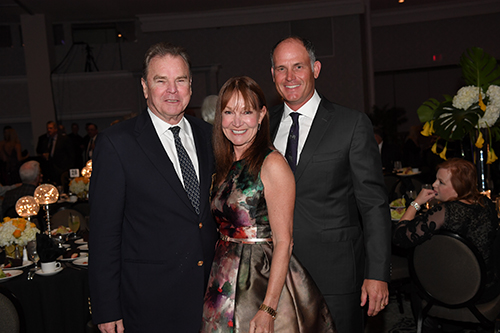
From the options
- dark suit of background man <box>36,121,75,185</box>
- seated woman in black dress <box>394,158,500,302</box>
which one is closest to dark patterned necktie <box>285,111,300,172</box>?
seated woman in black dress <box>394,158,500,302</box>

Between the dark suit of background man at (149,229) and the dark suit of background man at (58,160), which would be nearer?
the dark suit of background man at (149,229)

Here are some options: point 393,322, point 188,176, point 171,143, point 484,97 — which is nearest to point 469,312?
point 393,322

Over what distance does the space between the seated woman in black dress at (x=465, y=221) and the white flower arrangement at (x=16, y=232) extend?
2744 mm

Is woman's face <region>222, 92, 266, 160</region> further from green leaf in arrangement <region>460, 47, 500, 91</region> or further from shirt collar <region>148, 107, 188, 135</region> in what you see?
green leaf in arrangement <region>460, 47, 500, 91</region>

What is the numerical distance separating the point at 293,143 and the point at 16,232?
92.2 inches

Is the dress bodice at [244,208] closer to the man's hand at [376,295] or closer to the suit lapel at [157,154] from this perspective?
the suit lapel at [157,154]

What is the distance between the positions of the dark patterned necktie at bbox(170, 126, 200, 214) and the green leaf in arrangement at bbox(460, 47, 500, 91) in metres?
2.74

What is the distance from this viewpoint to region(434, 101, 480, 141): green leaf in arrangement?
142 inches

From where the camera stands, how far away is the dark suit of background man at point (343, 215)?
2059 millimetres

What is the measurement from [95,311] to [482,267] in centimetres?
235

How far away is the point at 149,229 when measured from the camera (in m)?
2.00

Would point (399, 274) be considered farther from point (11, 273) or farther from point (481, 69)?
point (11, 273)

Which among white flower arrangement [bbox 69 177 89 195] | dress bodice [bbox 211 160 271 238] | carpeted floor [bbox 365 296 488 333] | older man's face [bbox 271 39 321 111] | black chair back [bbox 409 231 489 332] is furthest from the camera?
white flower arrangement [bbox 69 177 89 195]

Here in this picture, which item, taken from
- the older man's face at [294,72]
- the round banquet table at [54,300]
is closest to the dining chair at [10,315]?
the round banquet table at [54,300]
